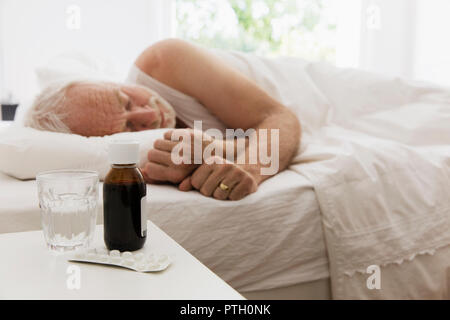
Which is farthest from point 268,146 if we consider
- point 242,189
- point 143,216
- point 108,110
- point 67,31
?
point 67,31

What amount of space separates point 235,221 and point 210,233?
52 millimetres

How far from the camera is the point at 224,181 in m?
0.86

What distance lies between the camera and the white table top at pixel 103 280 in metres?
0.43

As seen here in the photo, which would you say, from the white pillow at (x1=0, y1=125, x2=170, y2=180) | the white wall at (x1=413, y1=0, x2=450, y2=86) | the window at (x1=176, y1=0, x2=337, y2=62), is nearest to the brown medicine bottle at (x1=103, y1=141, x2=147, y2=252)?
the white pillow at (x1=0, y1=125, x2=170, y2=180)

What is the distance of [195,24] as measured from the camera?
290 cm

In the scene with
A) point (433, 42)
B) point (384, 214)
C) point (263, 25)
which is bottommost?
point (384, 214)

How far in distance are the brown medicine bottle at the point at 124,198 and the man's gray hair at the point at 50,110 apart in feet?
1.66

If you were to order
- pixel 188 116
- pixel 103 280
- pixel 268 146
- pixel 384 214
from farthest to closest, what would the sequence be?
pixel 188 116 < pixel 268 146 < pixel 384 214 < pixel 103 280

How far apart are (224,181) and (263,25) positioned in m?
2.34

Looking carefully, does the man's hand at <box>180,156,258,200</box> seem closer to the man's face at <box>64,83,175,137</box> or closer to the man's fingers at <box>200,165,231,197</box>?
the man's fingers at <box>200,165,231,197</box>

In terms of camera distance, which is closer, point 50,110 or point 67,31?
point 50,110

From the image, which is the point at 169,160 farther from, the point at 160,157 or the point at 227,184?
the point at 227,184

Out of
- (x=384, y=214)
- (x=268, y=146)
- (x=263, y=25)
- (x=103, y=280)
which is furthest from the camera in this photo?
(x=263, y=25)
